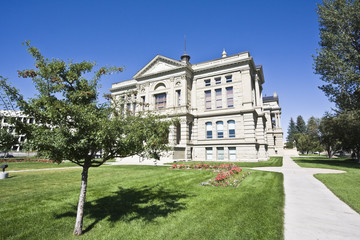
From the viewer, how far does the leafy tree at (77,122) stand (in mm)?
4914

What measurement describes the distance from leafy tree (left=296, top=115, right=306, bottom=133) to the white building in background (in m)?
95.3

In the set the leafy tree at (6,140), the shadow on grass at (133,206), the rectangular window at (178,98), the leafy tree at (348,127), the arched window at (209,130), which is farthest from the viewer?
the rectangular window at (178,98)

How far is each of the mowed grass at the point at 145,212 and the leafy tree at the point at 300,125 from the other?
4911 inches

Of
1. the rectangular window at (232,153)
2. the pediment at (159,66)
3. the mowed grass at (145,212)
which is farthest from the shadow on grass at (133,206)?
the pediment at (159,66)

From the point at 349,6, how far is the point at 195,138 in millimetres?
27370

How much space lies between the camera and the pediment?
36219 millimetres

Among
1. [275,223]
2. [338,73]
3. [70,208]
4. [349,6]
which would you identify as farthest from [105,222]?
[349,6]

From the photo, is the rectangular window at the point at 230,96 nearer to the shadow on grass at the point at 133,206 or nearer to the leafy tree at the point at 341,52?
the leafy tree at the point at 341,52

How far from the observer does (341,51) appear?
A: 22578 millimetres

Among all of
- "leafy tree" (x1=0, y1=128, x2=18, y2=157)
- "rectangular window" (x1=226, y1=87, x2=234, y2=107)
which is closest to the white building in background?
"rectangular window" (x1=226, y1=87, x2=234, y2=107)

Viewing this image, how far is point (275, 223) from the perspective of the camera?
586 cm

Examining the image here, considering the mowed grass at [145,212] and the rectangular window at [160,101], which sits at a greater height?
the rectangular window at [160,101]

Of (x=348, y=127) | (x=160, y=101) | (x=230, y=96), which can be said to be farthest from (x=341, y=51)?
(x=160, y=101)

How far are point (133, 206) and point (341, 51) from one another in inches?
1139
